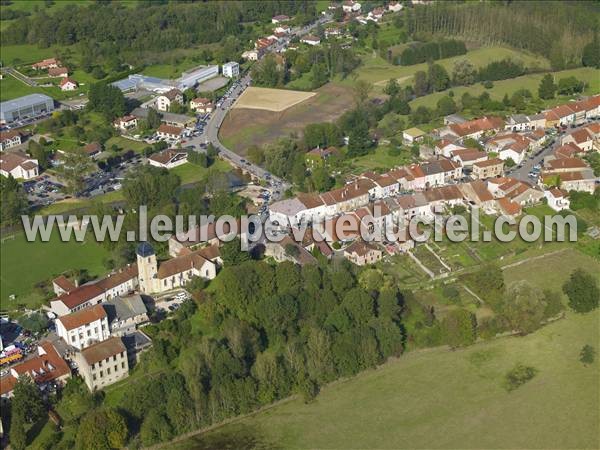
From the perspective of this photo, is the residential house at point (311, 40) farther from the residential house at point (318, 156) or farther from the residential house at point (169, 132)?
the residential house at point (318, 156)

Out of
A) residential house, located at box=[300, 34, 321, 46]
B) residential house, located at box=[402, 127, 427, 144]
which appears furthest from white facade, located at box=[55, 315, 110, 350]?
residential house, located at box=[300, 34, 321, 46]

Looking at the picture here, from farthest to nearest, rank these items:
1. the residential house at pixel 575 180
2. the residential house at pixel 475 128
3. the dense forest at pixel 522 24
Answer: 1. the dense forest at pixel 522 24
2. the residential house at pixel 475 128
3. the residential house at pixel 575 180

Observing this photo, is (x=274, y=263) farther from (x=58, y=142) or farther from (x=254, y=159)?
(x=58, y=142)

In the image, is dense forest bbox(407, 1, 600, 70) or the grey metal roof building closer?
the grey metal roof building

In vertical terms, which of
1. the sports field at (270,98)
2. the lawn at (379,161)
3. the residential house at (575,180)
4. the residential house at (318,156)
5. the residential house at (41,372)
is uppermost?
the residential house at (41,372)

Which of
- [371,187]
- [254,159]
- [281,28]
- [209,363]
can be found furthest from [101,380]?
[281,28]

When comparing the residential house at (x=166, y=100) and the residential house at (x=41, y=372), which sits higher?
the residential house at (x=41, y=372)

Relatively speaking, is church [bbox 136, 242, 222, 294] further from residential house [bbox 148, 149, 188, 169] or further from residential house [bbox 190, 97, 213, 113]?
residential house [bbox 190, 97, 213, 113]

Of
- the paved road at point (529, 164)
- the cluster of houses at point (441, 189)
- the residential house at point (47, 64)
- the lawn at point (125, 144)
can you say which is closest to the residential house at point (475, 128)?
the cluster of houses at point (441, 189)
